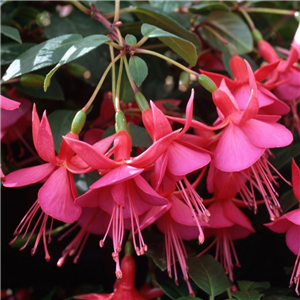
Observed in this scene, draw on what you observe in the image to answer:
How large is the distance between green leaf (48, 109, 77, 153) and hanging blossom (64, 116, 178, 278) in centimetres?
11

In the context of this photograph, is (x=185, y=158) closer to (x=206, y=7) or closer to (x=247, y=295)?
(x=247, y=295)

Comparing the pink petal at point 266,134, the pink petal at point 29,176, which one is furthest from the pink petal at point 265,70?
the pink petal at point 29,176

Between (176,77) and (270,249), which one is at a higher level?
(176,77)

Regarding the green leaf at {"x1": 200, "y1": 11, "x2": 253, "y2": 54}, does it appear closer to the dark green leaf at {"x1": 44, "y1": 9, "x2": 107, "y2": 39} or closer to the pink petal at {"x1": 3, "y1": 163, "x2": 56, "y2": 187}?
the dark green leaf at {"x1": 44, "y1": 9, "x2": 107, "y2": 39}

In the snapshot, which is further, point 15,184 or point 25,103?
point 25,103

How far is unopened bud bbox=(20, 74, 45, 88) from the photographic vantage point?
656 mm

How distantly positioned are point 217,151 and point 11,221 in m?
0.45

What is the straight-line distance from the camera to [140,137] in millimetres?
600

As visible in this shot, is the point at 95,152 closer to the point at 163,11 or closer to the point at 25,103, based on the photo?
the point at 25,103

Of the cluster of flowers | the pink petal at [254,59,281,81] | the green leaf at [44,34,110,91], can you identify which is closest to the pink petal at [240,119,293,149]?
the cluster of flowers

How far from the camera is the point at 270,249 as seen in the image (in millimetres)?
756

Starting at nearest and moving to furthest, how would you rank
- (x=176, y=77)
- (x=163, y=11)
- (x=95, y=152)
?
(x=95, y=152), (x=163, y=11), (x=176, y=77)

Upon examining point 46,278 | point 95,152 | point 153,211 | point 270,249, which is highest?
point 95,152

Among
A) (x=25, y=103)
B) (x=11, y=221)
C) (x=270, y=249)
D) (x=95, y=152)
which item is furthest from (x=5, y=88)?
(x=270, y=249)
